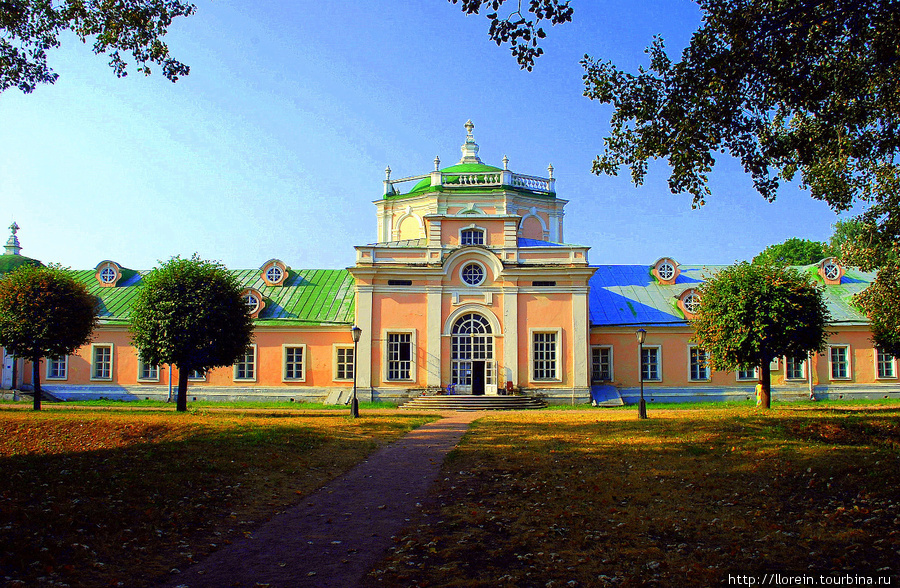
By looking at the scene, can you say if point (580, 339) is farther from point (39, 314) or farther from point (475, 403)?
point (39, 314)

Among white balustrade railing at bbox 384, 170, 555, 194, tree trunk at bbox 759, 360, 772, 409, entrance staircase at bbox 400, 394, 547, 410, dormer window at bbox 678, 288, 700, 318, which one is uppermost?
white balustrade railing at bbox 384, 170, 555, 194

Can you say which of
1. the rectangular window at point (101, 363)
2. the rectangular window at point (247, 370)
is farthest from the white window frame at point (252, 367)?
the rectangular window at point (101, 363)

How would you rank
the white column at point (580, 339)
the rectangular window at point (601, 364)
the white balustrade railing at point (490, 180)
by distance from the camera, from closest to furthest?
the white column at point (580, 339) < the rectangular window at point (601, 364) < the white balustrade railing at point (490, 180)

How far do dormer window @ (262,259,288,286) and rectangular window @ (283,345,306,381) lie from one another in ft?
17.0

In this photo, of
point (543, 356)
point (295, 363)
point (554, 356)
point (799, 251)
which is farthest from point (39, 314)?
point (799, 251)

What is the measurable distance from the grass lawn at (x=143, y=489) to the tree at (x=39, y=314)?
29.5ft

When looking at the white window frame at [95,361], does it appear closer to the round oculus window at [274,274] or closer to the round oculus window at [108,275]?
the round oculus window at [108,275]

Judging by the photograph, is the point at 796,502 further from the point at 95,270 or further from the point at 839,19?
the point at 95,270

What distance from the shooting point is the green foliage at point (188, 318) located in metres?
24.4

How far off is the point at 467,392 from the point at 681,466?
19649mm

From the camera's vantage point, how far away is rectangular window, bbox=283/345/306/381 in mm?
33562

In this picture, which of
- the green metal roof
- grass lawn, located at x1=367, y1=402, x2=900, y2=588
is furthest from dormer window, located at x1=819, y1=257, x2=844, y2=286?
the green metal roof

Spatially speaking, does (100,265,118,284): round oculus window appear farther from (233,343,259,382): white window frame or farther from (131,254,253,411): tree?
(131,254,253,411): tree

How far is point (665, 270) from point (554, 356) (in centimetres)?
995
